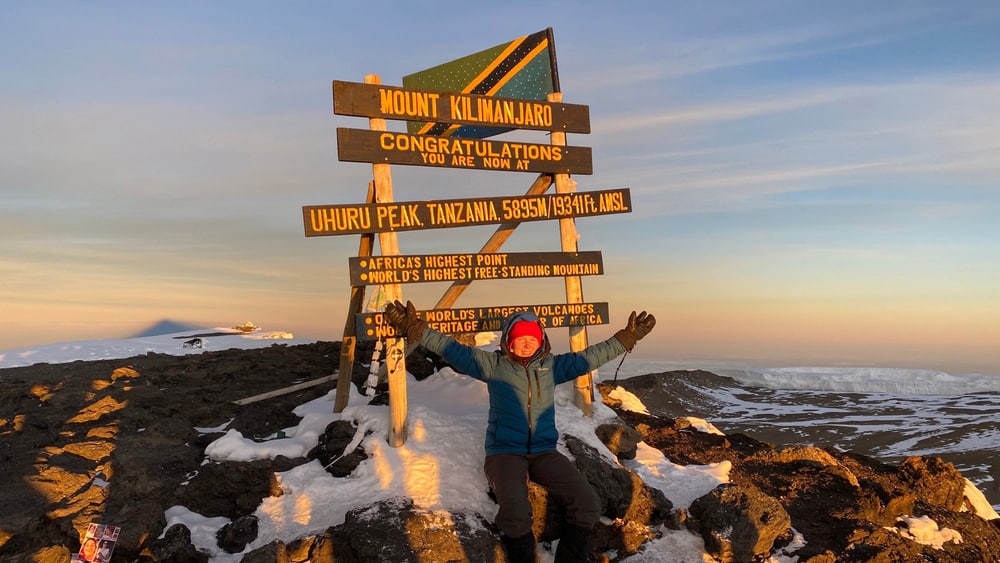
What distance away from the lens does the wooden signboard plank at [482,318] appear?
729 cm

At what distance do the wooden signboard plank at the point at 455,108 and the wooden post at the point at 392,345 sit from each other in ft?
0.56

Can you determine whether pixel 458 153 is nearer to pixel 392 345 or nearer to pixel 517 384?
A: pixel 392 345

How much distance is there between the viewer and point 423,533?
5500 millimetres

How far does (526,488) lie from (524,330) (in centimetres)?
132

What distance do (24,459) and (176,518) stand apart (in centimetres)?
275

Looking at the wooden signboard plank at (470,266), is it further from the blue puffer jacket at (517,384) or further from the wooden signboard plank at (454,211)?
the blue puffer jacket at (517,384)

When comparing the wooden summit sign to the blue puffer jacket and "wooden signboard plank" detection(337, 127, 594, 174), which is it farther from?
the blue puffer jacket

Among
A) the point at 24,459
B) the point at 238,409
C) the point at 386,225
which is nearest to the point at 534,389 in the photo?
the point at 386,225

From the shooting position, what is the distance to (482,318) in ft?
25.9

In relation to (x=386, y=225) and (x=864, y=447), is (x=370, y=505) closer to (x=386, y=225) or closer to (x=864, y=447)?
(x=386, y=225)

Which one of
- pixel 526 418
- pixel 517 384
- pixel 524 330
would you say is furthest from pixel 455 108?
pixel 526 418

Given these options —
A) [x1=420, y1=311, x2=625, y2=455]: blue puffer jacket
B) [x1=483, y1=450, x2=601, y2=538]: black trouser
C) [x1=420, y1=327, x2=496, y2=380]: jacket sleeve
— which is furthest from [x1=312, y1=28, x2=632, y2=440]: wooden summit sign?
[x1=483, y1=450, x2=601, y2=538]: black trouser

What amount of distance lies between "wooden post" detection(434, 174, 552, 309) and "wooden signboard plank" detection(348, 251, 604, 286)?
0.32 metres

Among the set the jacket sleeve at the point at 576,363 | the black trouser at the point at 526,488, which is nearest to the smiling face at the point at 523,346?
the jacket sleeve at the point at 576,363
